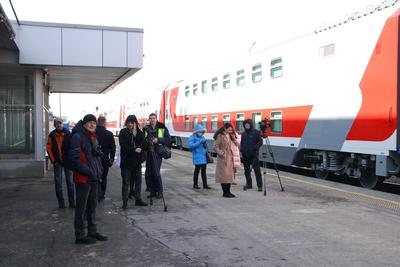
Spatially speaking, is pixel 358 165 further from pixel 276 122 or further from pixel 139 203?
pixel 139 203

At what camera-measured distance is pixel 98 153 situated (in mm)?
6223

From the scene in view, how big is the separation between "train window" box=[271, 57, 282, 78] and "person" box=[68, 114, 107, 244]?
940 centimetres

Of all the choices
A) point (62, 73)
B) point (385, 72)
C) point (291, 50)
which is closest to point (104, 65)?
point (62, 73)

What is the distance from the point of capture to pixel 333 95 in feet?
39.6

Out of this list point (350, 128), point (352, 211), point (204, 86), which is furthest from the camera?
point (204, 86)

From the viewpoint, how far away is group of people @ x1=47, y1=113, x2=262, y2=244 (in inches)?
236

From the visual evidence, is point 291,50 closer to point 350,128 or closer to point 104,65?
point 350,128

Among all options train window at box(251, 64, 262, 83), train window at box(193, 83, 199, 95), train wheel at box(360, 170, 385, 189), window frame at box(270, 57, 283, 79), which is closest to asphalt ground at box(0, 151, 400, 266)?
train wheel at box(360, 170, 385, 189)

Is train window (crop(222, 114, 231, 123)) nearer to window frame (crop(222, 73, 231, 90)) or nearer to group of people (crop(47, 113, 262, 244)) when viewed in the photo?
window frame (crop(222, 73, 231, 90))

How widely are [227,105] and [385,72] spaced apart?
28.4 ft

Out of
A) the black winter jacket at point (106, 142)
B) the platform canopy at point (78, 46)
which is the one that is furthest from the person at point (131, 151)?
the platform canopy at point (78, 46)

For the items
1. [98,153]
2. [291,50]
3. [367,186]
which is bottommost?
[367,186]

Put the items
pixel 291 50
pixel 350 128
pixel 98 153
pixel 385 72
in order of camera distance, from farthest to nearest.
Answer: pixel 291 50
pixel 350 128
pixel 385 72
pixel 98 153

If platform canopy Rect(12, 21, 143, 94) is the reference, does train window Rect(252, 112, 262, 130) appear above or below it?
below
